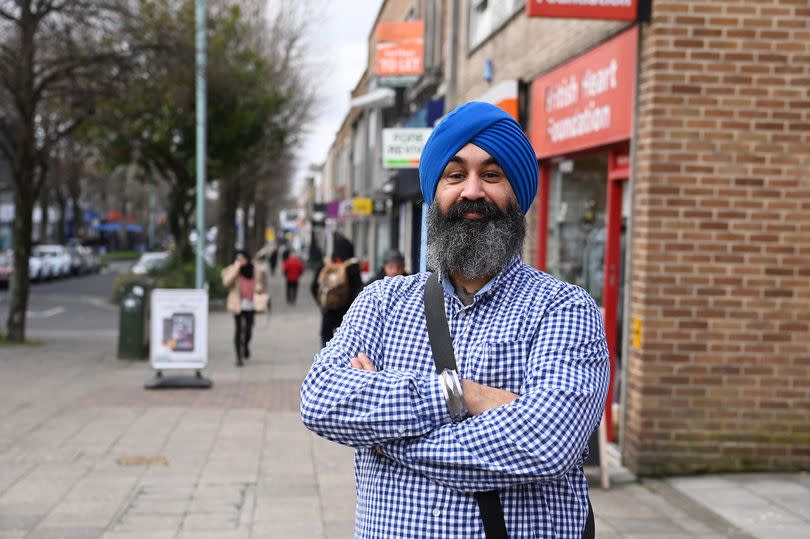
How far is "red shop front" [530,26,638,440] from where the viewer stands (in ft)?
27.1

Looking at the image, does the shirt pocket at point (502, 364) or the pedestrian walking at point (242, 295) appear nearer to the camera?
the shirt pocket at point (502, 364)

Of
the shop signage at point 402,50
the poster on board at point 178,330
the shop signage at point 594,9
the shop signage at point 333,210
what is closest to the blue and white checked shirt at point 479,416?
the shop signage at point 594,9

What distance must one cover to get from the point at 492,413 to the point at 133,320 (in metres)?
14.2

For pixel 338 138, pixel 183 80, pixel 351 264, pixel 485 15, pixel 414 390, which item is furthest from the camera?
pixel 338 138

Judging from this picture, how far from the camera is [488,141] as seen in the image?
2.32 meters

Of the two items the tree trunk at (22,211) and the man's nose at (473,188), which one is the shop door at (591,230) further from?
the tree trunk at (22,211)

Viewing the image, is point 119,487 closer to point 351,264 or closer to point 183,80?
point 351,264

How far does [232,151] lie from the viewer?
98.8 ft

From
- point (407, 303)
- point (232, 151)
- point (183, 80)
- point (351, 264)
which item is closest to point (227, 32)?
point (232, 151)

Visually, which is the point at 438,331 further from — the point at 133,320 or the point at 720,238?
the point at 133,320

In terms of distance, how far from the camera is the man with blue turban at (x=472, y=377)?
2.16 metres

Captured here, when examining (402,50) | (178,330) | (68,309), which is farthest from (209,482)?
(68,309)

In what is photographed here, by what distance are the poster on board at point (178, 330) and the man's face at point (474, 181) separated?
10527mm

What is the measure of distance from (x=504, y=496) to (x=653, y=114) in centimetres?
556
